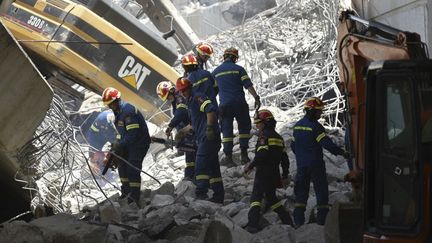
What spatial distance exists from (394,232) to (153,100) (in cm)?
912

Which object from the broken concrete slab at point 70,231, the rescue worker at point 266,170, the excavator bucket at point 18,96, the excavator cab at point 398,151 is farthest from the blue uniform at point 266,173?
the excavator cab at point 398,151

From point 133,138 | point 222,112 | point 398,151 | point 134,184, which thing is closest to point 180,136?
point 222,112

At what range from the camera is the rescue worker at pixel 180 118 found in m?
11.7

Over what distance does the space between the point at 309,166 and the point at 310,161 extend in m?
0.06

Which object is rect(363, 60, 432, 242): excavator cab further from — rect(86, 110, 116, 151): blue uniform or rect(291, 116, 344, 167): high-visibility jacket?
rect(86, 110, 116, 151): blue uniform

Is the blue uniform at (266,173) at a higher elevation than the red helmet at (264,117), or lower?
lower

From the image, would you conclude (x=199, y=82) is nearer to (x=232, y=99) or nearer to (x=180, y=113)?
(x=180, y=113)

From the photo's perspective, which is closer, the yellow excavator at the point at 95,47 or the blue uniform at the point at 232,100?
the blue uniform at the point at 232,100

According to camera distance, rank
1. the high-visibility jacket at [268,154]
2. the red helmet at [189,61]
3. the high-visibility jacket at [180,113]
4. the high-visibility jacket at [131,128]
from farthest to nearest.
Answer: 1. the high-visibility jacket at [180,113]
2. the red helmet at [189,61]
3. the high-visibility jacket at [131,128]
4. the high-visibility jacket at [268,154]

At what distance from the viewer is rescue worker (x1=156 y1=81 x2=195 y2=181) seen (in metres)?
11.7

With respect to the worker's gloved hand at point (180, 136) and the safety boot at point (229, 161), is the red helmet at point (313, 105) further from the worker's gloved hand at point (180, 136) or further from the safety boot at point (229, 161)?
the safety boot at point (229, 161)

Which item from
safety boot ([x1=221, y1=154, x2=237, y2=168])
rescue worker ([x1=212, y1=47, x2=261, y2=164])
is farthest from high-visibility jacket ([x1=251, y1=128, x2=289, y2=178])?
safety boot ([x1=221, y1=154, x2=237, y2=168])

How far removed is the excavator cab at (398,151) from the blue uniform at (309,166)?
11.7 feet

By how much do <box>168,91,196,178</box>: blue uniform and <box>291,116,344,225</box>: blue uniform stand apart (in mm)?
2491
